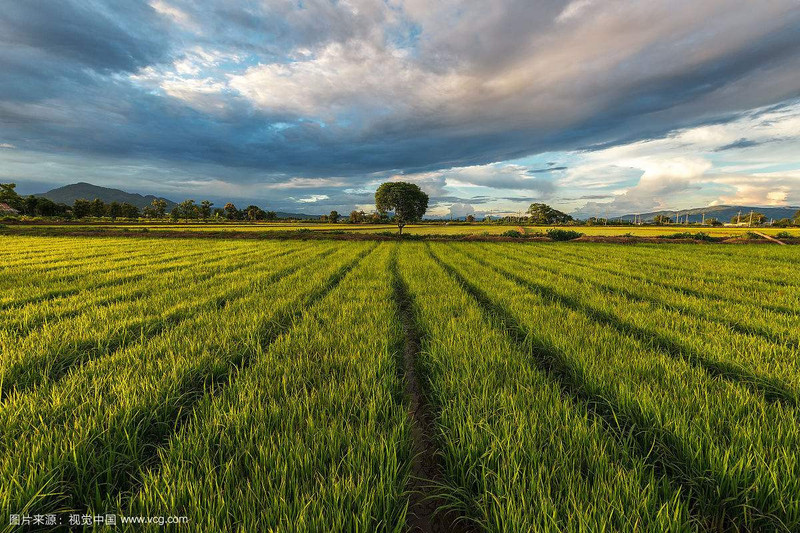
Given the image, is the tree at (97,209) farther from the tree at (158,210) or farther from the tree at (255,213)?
the tree at (255,213)

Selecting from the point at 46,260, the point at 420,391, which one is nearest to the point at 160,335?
the point at 420,391

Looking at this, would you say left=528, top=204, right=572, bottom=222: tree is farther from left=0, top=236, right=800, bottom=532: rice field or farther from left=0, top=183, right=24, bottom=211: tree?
left=0, top=183, right=24, bottom=211: tree

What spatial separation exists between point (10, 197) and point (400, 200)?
113689mm

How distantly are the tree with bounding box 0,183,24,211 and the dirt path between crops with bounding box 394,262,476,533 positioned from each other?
135m

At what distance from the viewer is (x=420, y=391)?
361cm

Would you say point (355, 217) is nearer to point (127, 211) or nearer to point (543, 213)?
point (543, 213)

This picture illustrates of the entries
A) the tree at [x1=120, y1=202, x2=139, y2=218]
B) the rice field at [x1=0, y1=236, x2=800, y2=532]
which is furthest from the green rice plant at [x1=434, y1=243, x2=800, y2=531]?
the tree at [x1=120, y1=202, x2=139, y2=218]

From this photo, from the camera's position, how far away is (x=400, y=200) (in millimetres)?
51938

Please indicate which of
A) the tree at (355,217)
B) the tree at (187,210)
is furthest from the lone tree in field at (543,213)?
the tree at (187,210)

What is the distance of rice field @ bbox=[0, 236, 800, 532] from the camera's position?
1672 mm

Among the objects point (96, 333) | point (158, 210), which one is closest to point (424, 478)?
point (96, 333)

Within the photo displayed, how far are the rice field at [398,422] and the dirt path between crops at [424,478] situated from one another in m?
0.02

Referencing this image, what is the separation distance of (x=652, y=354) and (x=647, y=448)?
6.75ft

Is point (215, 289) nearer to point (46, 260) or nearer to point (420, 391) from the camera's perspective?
point (420, 391)
